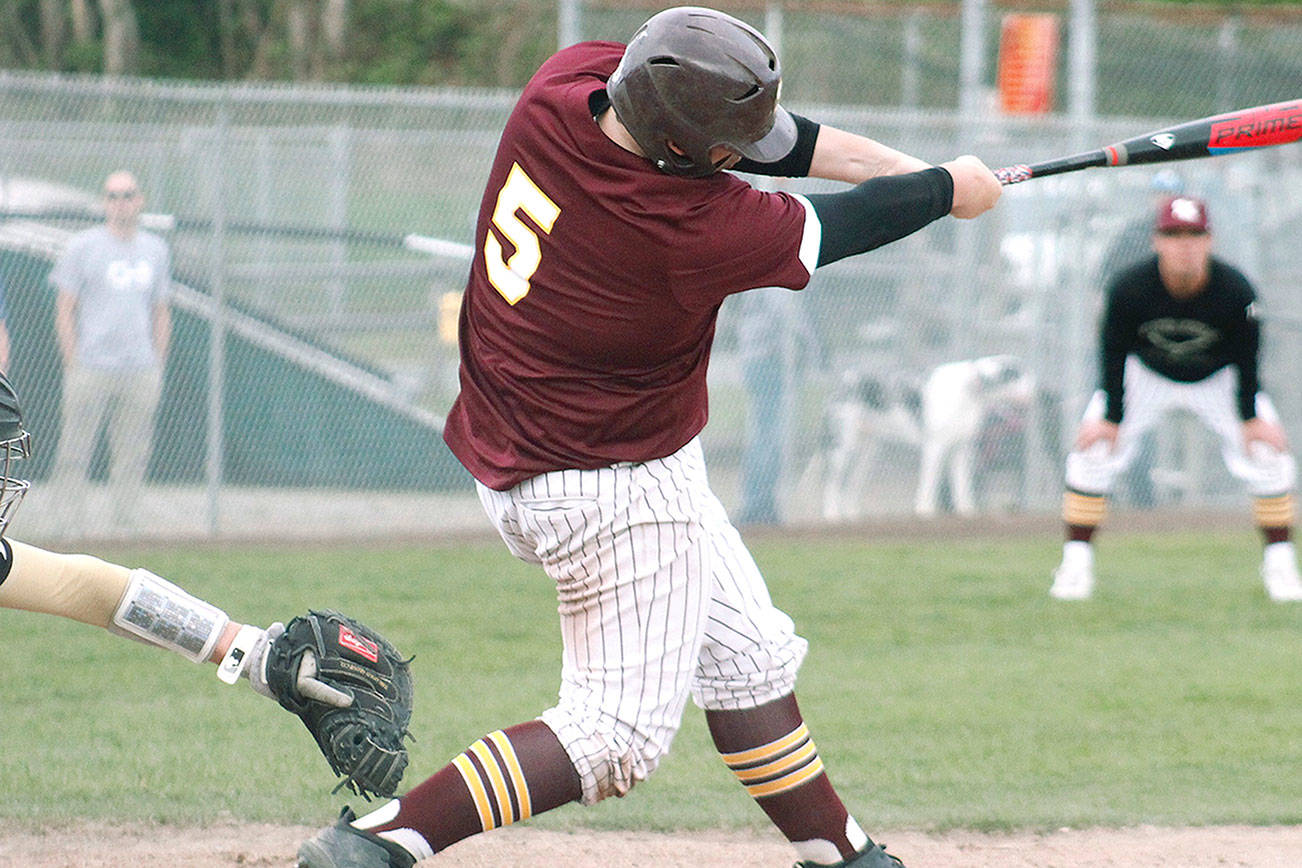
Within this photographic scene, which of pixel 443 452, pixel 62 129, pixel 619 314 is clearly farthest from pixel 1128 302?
pixel 62 129

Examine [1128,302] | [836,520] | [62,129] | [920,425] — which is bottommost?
[836,520]

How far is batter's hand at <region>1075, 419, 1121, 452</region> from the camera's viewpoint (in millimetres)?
7684

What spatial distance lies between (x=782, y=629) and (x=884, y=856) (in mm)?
559

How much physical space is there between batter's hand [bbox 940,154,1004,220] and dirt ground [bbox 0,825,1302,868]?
167 centimetres

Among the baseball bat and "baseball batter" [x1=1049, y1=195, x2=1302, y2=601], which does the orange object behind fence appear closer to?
"baseball batter" [x1=1049, y1=195, x2=1302, y2=601]

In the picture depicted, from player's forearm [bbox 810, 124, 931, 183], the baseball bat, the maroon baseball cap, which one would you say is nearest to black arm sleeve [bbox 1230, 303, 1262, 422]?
the maroon baseball cap

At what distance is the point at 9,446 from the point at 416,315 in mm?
7221

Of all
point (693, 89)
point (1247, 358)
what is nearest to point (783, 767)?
point (693, 89)

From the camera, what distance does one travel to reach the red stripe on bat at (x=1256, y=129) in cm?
415

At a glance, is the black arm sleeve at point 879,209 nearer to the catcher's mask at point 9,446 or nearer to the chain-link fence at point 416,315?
the catcher's mask at point 9,446

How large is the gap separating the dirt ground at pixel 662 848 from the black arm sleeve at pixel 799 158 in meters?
1.73

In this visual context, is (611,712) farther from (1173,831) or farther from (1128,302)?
(1128,302)

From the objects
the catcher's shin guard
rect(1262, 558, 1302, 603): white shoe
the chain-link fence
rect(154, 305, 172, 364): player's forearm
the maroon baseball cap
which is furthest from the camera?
the chain-link fence

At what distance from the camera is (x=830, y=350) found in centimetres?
1066
